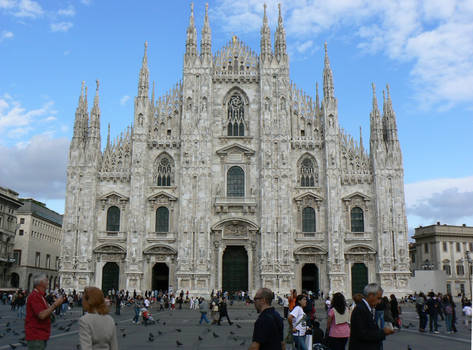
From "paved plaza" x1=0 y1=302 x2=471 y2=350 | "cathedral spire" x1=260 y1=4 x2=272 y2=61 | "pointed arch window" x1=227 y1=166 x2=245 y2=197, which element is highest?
"cathedral spire" x1=260 y1=4 x2=272 y2=61

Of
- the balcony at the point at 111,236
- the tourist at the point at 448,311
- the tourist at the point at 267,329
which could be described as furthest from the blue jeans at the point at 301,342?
the balcony at the point at 111,236

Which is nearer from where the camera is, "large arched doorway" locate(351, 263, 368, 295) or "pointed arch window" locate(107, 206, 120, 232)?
"large arched doorway" locate(351, 263, 368, 295)

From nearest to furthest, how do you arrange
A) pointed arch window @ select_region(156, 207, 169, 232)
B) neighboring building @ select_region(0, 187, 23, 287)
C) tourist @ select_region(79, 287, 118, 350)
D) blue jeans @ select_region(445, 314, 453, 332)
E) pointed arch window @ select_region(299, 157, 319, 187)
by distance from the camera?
tourist @ select_region(79, 287, 118, 350)
blue jeans @ select_region(445, 314, 453, 332)
pointed arch window @ select_region(156, 207, 169, 232)
pointed arch window @ select_region(299, 157, 319, 187)
neighboring building @ select_region(0, 187, 23, 287)

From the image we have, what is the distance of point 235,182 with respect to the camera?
43.6m

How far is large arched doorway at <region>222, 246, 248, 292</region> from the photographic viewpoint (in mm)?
42281

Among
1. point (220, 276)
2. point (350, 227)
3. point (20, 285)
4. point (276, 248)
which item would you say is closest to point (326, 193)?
point (350, 227)

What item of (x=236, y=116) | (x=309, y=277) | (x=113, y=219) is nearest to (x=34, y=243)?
(x=113, y=219)

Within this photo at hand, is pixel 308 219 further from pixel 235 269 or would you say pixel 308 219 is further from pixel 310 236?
pixel 235 269

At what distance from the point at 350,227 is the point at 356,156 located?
618 centimetres

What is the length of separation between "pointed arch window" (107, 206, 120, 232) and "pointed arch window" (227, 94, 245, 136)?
11.7 metres

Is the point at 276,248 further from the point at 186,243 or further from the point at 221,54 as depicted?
the point at 221,54

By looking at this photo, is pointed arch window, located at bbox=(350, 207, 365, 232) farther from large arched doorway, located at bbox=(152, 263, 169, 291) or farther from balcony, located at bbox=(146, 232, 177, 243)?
large arched doorway, located at bbox=(152, 263, 169, 291)

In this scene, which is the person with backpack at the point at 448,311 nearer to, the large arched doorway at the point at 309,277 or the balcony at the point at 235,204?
the large arched doorway at the point at 309,277

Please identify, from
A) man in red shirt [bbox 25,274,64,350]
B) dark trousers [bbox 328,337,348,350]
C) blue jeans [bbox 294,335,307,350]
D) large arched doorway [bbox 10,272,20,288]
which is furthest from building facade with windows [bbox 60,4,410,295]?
man in red shirt [bbox 25,274,64,350]
